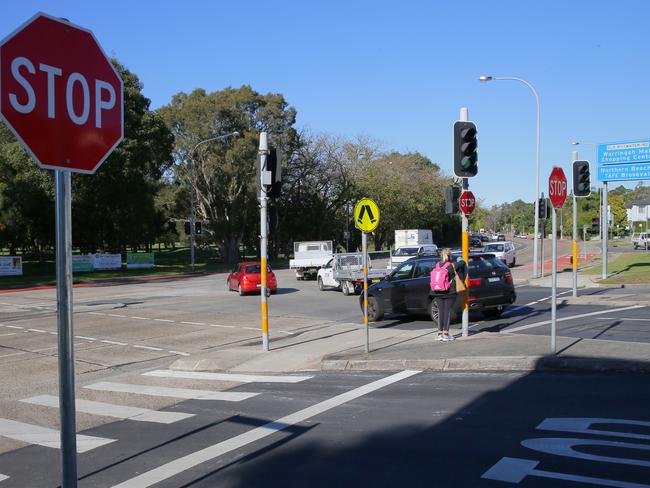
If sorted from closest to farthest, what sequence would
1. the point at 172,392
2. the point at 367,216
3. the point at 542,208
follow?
the point at 172,392
the point at 367,216
the point at 542,208

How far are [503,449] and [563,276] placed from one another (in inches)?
1106

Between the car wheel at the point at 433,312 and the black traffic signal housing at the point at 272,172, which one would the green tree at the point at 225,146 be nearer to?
the car wheel at the point at 433,312

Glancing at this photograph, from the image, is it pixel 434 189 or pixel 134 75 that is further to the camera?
pixel 434 189

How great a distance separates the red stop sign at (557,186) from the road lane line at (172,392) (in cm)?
568

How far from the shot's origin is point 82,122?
9.52 feet

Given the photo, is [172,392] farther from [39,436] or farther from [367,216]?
[367,216]

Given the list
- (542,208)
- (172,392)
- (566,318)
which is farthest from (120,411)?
(542,208)

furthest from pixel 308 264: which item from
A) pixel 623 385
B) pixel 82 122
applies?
pixel 82 122

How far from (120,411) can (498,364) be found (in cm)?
552

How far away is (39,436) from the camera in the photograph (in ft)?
22.4

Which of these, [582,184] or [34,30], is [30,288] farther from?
[34,30]

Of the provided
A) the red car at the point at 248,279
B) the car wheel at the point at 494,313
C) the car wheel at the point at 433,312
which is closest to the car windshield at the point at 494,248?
the red car at the point at 248,279

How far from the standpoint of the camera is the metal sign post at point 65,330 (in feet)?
8.92

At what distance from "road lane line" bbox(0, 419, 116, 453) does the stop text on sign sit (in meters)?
4.42
